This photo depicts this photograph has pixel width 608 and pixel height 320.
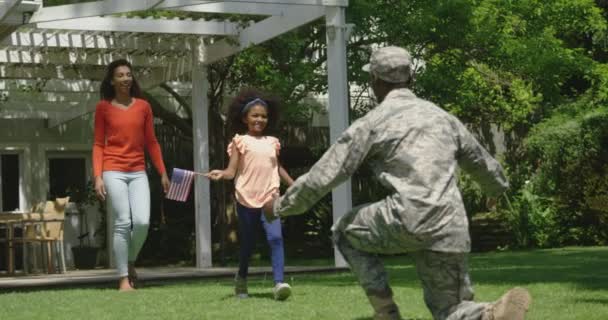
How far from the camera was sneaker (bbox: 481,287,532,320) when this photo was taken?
5.32 m

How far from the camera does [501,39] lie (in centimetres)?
1709

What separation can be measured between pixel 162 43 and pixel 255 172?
22.5 feet

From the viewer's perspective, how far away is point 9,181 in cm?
1862

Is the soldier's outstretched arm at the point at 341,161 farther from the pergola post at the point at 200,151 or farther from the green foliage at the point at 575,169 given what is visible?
the green foliage at the point at 575,169

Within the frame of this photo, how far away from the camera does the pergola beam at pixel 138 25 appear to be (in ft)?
45.4

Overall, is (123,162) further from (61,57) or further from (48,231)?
(48,231)

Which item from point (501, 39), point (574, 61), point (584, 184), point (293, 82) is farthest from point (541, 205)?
point (293, 82)

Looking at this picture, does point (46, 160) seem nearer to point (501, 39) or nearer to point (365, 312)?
point (501, 39)

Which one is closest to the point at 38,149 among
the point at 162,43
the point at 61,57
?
the point at 61,57

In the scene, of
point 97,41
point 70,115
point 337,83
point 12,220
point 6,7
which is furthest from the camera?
point 70,115

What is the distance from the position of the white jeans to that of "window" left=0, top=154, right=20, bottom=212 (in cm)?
903

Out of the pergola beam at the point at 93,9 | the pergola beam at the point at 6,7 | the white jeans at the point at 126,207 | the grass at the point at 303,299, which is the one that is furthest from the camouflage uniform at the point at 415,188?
the pergola beam at the point at 6,7

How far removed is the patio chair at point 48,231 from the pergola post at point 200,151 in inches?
68.2

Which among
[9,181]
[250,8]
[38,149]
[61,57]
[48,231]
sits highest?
[250,8]
